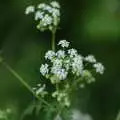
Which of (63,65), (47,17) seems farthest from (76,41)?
(63,65)

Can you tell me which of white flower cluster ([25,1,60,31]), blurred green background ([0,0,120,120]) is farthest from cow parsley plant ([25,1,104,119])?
blurred green background ([0,0,120,120])

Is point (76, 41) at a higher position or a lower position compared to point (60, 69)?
higher

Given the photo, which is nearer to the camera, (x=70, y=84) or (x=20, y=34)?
(x=70, y=84)

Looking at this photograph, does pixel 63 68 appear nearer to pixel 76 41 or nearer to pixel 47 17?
pixel 47 17

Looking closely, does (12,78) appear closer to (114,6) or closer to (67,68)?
(114,6)

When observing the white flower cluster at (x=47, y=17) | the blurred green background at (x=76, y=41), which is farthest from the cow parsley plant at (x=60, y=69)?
the blurred green background at (x=76, y=41)

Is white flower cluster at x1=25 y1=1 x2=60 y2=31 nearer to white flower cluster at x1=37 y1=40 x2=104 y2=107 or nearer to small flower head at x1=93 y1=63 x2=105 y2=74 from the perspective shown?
white flower cluster at x1=37 y1=40 x2=104 y2=107

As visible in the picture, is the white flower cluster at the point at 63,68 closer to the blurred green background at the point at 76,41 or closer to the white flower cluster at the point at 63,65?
the white flower cluster at the point at 63,65

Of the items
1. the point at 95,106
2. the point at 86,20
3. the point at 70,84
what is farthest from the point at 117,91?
the point at 70,84
